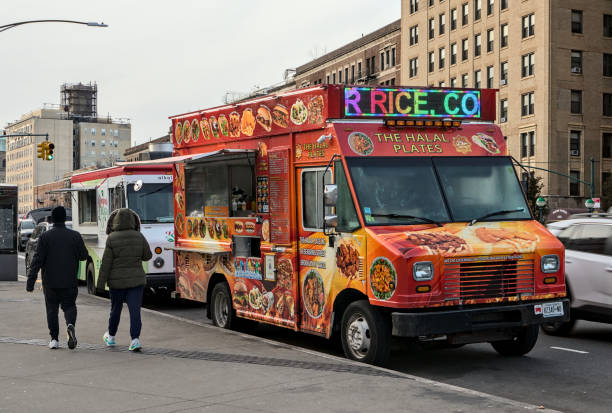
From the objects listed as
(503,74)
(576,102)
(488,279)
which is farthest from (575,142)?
(488,279)

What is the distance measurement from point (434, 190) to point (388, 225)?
0.74 metres

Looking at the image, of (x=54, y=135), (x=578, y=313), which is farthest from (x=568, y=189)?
(x=54, y=135)

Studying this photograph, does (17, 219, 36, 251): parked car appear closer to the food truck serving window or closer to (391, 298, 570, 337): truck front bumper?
the food truck serving window

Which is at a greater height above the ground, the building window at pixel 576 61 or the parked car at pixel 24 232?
the building window at pixel 576 61

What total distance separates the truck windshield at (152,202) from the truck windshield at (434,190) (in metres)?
8.64

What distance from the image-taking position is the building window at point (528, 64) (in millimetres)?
62438

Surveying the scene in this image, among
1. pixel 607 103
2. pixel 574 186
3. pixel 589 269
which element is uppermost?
pixel 607 103

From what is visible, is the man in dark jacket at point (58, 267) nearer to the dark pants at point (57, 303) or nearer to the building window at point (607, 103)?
the dark pants at point (57, 303)

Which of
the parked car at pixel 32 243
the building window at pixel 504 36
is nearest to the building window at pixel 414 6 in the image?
the building window at pixel 504 36

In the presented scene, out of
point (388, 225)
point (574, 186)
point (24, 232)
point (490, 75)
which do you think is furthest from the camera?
point (490, 75)

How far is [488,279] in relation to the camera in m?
9.12

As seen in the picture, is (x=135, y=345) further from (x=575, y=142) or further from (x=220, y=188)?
(x=575, y=142)

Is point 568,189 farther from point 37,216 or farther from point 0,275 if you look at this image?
point 0,275

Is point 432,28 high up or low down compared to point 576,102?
up
